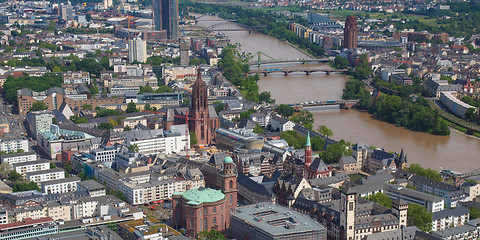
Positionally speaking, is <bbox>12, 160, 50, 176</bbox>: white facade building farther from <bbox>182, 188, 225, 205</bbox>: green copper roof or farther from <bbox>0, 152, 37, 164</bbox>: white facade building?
<bbox>182, 188, 225, 205</bbox>: green copper roof

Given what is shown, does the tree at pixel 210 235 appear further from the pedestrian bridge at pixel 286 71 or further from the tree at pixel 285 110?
the pedestrian bridge at pixel 286 71

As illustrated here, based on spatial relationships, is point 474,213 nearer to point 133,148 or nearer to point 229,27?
point 133,148

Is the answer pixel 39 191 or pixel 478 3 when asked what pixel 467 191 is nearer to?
pixel 39 191

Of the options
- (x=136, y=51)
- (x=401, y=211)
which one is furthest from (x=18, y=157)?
(x=136, y=51)

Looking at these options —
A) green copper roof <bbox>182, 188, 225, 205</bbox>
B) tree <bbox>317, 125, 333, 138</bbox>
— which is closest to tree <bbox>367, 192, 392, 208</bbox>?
green copper roof <bbox>182, 188, 225, 205</bbox>

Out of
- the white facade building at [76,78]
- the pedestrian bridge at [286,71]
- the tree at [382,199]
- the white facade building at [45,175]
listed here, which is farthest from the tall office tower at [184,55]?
the tree at [382,199]

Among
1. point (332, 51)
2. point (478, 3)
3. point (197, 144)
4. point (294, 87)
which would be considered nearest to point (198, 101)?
point (197, 144)
